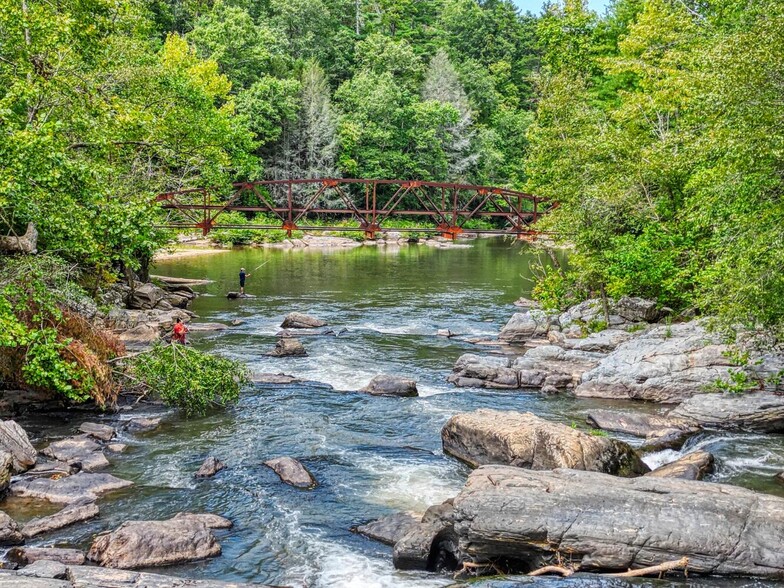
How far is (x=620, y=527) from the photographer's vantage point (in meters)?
11.4

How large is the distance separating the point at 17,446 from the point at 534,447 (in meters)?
11.6

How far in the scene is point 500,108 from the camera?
112250mm

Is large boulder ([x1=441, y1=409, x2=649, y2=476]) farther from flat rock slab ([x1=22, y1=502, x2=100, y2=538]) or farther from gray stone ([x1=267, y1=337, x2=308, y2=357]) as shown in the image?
gray stone ([x1=267, y1=337, x2=308, y2=357])

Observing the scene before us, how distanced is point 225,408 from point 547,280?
19.1 m

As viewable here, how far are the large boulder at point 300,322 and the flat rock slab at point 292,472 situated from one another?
1694 centimetres

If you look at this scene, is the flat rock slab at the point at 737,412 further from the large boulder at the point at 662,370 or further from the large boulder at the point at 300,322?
the large boulder at the point at 300,322

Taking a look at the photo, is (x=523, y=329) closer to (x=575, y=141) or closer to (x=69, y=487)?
(x=575, y=141)

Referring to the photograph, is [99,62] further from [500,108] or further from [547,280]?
[500,108]

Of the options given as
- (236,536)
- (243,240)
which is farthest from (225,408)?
(243,240)

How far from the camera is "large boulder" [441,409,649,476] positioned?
598 inches

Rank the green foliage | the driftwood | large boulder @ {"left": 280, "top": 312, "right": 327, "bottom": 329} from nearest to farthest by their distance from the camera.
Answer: the driftwood → the green foliage → large boulder @ {"left": 280, "top": 312, "right": 327, "bottom": 329}

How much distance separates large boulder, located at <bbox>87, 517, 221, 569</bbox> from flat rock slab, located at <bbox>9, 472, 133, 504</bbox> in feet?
7.92

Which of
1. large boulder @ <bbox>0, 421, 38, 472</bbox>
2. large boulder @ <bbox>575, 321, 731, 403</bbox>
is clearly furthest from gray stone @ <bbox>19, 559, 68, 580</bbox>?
large boulder @ <bbox>575, 321, 731, 403</bbox>

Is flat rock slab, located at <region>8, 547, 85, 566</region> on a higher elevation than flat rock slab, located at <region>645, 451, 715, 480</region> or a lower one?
lower
